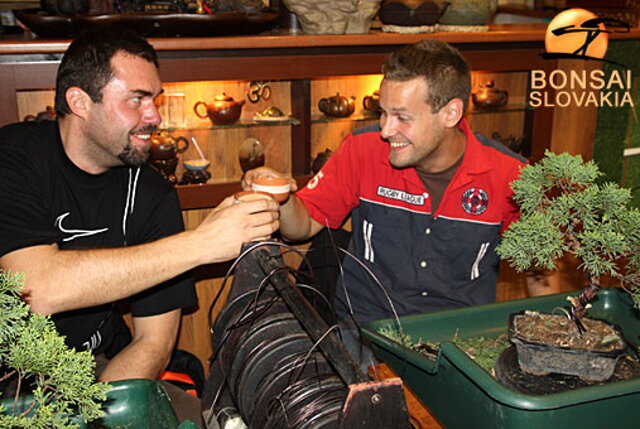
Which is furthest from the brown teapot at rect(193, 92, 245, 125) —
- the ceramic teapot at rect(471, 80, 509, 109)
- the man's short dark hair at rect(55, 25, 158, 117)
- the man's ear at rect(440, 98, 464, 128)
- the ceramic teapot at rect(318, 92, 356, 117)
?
the ceramic teapot at rect(471, 80, 509, 109)

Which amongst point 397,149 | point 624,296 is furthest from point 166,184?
point 624,296

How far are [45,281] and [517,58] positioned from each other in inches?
105

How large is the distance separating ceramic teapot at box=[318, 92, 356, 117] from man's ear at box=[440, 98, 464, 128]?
109cm

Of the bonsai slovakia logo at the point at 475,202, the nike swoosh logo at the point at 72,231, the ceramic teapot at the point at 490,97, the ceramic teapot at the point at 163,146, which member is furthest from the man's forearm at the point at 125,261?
the ceramic teapot at the point at 490,97

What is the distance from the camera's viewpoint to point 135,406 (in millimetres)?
1382

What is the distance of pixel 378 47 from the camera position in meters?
3.18

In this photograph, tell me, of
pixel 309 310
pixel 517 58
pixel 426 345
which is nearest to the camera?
pixel 309 310

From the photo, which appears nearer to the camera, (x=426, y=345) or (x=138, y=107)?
(x=426, y=345)

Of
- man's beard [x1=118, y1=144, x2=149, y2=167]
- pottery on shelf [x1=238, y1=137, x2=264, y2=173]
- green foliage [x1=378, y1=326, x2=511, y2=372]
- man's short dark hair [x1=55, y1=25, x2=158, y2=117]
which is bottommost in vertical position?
green foliage [x1=378, y1=326, x2=511, y2=372]

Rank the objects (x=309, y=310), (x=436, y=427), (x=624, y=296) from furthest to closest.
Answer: (x=624, y=296) < (x=436, y=427) < (x=309, y=310)

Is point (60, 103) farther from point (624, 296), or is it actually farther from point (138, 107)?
point (624, 296)

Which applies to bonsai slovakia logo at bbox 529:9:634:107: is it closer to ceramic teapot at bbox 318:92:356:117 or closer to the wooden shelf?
ceramic teapot at bbox 318:92:356:117

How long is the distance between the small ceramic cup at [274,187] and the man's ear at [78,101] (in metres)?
0.61

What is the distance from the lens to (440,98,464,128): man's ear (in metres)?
2.40
